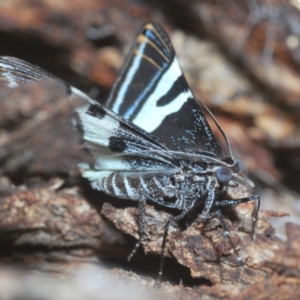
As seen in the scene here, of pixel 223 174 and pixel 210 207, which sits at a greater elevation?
pixel 223 174

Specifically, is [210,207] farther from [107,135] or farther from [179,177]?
[107,135]

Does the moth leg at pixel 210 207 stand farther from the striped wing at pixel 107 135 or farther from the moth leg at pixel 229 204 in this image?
the striped wing at pixel 107 135

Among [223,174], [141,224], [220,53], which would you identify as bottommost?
[141,224]

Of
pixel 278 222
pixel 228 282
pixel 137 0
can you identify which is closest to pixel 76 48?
pixel 137 0

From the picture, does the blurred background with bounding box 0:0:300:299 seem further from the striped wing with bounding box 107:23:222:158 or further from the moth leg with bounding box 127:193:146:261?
the moth leg with bounding box 127:193:146:261

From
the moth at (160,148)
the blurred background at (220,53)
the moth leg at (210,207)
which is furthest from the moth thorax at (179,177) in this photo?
the blurred background at (220,53)

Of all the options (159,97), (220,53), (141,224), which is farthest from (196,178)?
(220,53)

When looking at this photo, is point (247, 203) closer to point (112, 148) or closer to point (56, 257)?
point (112, 148)
